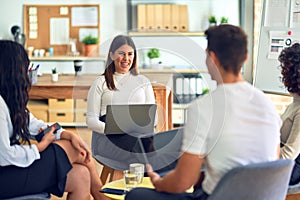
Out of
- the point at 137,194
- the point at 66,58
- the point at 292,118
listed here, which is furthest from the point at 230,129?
the point at 66,58

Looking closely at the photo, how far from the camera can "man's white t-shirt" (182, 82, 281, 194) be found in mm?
2082

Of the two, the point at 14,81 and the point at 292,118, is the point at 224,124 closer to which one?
the point at 292,118

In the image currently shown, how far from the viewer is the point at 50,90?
5012mm

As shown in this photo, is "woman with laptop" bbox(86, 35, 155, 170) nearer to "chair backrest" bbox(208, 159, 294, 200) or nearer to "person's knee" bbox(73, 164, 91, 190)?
"person's knee" bbox(73, 164, 91, 190)

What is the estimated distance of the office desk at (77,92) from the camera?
4488mm

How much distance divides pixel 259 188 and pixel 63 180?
107 cm

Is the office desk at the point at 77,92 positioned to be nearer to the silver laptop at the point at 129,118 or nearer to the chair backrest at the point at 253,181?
the silver laptop at the point at 129,118

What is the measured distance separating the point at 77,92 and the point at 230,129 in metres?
3.25

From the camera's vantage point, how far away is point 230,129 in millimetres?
2105

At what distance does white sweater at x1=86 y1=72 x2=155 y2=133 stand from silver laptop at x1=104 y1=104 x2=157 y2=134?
0.08 m

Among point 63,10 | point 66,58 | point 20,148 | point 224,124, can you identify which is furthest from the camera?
point 63,10

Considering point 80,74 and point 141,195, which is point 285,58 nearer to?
point 141,195

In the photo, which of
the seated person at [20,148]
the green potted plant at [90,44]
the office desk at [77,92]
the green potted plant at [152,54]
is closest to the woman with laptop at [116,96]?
the office desk at [77,92]

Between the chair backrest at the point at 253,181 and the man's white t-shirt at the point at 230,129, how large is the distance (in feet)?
0.20
